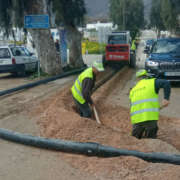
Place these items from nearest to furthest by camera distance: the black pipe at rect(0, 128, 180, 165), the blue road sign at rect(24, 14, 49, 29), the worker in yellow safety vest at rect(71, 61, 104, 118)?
the black pipe at rect(0, 128, 180, 165), the worker in yellow safety vest at rect(71, 61, 104, 118), the blue road sign at rect(24, 14, 49, 29)

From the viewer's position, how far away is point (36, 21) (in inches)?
581

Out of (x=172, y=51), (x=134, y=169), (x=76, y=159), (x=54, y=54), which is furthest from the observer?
(x=54, y=54)

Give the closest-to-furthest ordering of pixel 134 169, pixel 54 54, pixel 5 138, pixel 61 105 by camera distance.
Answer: pixel 134 169 < pixel 5 138 < pixel 61 105 < pixel 54 54

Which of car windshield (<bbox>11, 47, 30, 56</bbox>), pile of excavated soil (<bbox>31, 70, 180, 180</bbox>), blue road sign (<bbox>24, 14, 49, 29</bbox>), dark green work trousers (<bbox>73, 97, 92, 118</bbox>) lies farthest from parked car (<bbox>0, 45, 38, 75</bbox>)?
dark green work trousers (<bbox>73, 97, 92, 118</bbox>)

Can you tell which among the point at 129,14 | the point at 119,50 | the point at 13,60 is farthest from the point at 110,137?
the point at 129,14

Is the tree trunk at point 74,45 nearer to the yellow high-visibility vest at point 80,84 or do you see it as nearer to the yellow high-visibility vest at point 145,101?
the yellow high-visibility vest at point 80,84

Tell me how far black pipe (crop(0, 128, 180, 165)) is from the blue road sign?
33.1ft

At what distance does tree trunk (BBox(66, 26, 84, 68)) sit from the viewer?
19.6 meters

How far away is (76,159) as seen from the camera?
16.2 ft

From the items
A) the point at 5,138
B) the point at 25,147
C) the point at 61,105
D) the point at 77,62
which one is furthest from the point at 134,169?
the point at 77,62

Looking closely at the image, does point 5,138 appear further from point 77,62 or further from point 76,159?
point 77,62

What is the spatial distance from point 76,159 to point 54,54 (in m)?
11.8

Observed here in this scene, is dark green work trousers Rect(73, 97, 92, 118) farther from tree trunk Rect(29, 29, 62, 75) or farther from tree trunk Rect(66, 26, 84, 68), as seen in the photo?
tree trunk Rect(66, 26, 84, 68)

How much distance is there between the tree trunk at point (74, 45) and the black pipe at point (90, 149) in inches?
571
